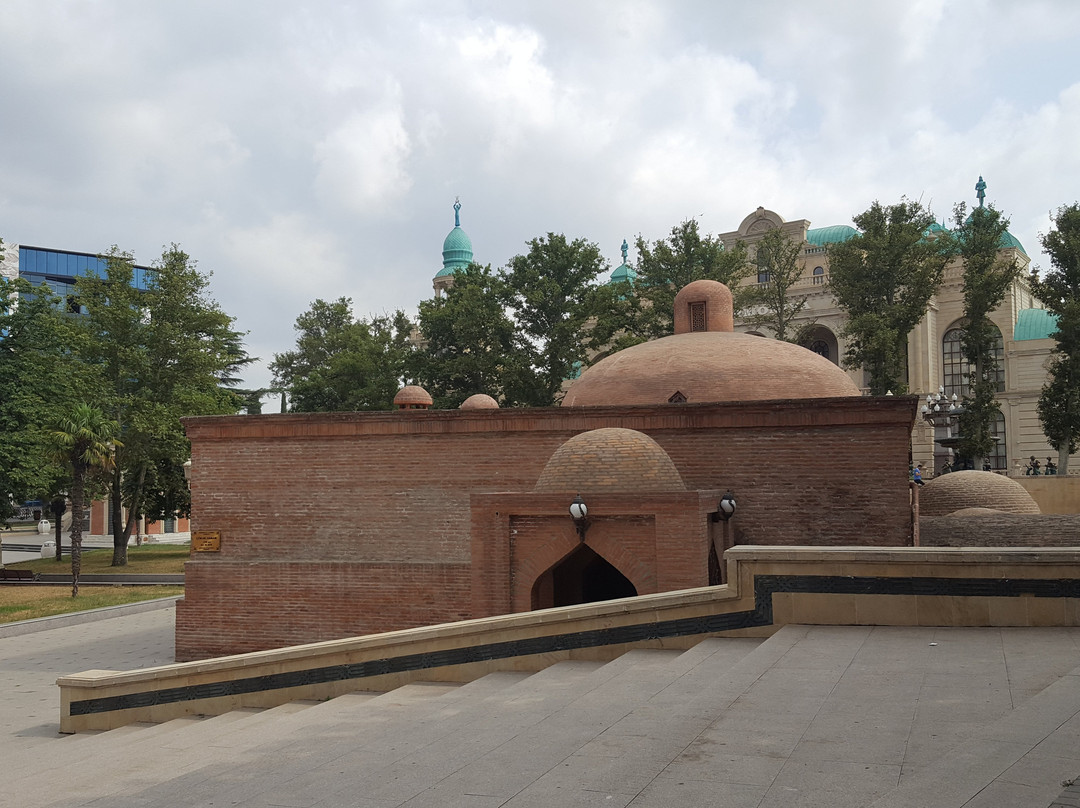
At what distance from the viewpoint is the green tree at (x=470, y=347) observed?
1489 inches

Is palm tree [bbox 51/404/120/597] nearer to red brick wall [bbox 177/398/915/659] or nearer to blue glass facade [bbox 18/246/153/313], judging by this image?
red brick wall [bbox 177/398/915/659]

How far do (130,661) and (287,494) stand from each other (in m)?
4.27

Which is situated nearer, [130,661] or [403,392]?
[130,661]

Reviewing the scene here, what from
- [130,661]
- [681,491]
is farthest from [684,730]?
[130,661]

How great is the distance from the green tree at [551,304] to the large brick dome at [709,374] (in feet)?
54.1

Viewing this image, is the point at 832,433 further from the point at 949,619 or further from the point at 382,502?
the point at 382,502

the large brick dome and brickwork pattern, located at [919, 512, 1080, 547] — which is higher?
the large brick dome

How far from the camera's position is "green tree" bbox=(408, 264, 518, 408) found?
37.8 metres

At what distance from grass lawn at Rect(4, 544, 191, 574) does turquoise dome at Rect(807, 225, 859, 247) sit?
119ft

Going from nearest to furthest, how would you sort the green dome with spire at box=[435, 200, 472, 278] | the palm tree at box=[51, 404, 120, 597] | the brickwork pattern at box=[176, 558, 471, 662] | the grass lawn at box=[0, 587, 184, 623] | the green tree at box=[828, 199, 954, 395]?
the brickwork pattern at box=[176, 558, 471, 662], the grass lawn at box=[0, 587, 184, 623], the palm tree at box=[51, 404, 120, 597], the green tree at box=[828, 199, 954, 395], the green dome with spire at box=[435, 200, 472, 278]

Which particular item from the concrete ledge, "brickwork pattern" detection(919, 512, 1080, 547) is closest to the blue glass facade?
"brickwork pattern" detection(919, 512, 1080, 547)

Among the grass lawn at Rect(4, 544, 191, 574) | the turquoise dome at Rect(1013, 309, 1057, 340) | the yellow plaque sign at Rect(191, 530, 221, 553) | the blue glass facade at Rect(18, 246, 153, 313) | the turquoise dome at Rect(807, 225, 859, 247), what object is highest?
the blue glass facade at Rect(18, 246, 153, 313)

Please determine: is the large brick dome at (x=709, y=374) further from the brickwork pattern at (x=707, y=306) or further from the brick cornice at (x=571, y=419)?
the brick cornice at (x=571, y=419)

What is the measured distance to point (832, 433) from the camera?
48.9 ft
